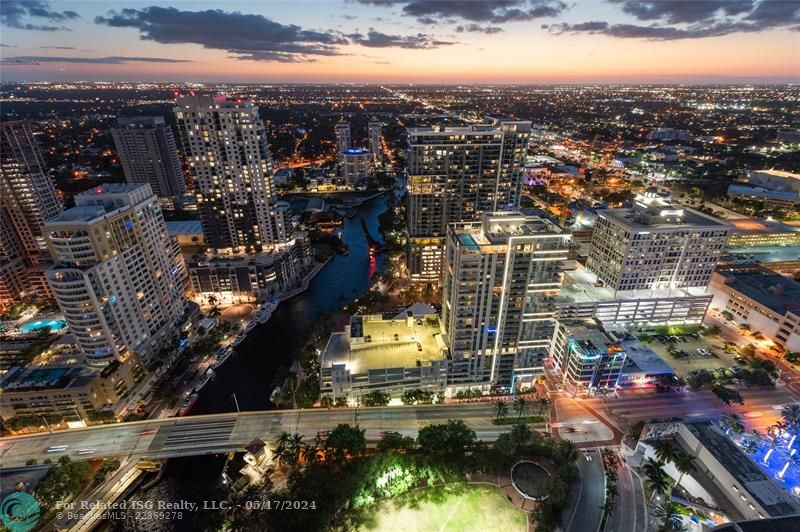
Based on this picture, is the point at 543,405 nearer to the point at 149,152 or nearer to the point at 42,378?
the point at 42,378

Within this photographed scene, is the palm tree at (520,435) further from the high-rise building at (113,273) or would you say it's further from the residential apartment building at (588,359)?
the high-rise building at (113,273)

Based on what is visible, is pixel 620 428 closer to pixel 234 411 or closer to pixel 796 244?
pixel 234 411

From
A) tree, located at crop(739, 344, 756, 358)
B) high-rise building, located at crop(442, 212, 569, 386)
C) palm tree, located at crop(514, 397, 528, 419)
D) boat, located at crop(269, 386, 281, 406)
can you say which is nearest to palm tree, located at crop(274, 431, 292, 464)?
boat, located at crop(269, 386, 281, 406)

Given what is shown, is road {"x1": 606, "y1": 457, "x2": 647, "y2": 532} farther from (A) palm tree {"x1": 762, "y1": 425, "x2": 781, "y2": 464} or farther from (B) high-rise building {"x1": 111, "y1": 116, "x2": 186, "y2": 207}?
(B) high-rise building {"x1": 111, "y1": 116, "x2": 186, "y2": 207}

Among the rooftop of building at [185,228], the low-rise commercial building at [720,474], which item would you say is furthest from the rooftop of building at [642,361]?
the rooftop of building at [185,228]

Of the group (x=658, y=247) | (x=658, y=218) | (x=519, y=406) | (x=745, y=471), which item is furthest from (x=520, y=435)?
(x=658, y=218)

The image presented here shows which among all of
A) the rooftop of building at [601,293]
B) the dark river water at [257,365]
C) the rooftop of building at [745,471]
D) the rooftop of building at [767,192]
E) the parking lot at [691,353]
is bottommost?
the dark river water at [257,365]
